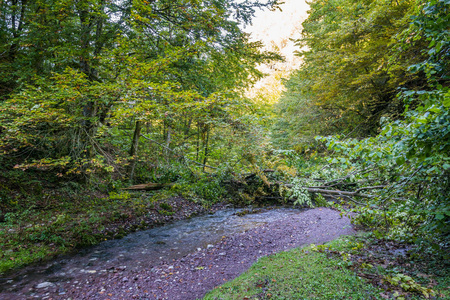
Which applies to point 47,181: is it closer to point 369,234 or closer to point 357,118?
point 369,234

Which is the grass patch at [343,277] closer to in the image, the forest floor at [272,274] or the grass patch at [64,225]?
the forest floor at [272,274]

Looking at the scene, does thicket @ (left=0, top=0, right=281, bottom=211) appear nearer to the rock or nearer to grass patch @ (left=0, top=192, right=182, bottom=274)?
grass patch @ (left=0, top=192, right=182, bottom=274)

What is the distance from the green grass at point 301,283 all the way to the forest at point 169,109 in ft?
3.14

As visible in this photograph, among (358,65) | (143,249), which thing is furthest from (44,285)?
(358,65)

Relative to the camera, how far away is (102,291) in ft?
11.7

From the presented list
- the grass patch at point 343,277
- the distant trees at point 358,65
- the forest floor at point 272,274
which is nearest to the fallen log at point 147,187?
the forest floor at point 272,274

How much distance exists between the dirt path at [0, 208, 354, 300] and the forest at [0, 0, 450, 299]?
4.36 feet

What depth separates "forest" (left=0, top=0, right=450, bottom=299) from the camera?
3375 millimetres

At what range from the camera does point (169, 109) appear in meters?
5.31

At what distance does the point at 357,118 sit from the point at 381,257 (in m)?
9.20

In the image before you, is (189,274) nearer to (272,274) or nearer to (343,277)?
(272,274)

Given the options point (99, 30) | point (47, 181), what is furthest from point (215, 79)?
point (47, 181)

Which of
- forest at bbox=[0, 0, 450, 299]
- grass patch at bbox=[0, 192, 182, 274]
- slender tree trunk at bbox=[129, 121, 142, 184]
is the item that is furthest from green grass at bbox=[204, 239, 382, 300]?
slender tree trunk at bbox=[129, 121, 142, 184]

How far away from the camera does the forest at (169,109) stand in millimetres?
3375
